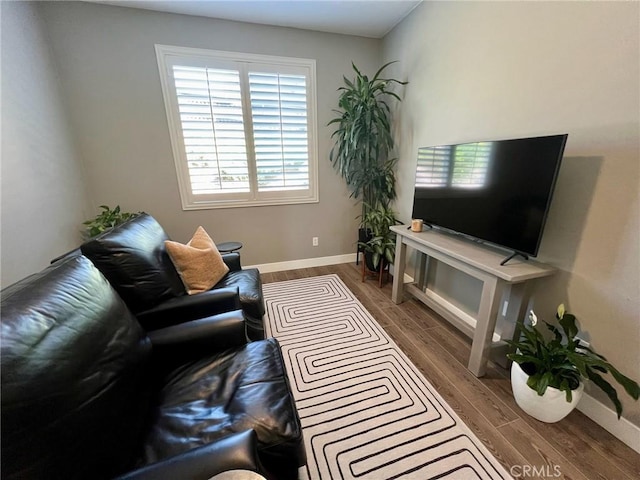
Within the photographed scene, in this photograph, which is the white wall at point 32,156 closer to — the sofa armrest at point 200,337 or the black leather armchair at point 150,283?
the black leather armchair at point 150,283

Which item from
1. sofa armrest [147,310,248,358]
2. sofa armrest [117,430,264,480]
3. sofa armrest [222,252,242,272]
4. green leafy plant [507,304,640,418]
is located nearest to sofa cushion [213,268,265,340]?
sofa armrest [222,252,242,272]

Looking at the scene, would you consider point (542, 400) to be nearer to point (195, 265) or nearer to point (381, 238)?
point (381, 238)

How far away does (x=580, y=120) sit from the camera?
132cm

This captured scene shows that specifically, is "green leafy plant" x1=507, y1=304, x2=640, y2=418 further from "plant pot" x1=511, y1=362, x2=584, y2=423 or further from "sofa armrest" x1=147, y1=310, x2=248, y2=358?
"sofa armrest" x1=147, y1=310, x2=248, y2=358

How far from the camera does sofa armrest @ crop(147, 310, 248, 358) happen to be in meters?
1.16

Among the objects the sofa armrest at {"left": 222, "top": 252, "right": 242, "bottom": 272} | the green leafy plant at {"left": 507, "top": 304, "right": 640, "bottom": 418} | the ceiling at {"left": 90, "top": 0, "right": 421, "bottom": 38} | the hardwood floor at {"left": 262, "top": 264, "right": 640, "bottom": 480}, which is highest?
the ceiling at {"left": 90, "top": 0, "right": 421, "bottom": 38}

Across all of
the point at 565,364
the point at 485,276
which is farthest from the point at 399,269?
the point at 565,364

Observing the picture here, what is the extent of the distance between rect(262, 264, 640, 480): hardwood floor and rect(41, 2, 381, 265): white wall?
1.98 meters

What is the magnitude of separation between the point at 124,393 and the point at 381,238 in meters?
2.33

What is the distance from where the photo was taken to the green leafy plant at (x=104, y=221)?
2252 millimetres

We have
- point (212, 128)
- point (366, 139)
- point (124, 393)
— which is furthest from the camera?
point (366, 139)

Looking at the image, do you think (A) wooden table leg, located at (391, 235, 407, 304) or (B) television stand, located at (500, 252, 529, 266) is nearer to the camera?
(B) television stand, located at (500, 252, 529, 266)

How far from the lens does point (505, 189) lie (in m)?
1.51

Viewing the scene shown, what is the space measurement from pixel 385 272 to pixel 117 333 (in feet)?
8.35
